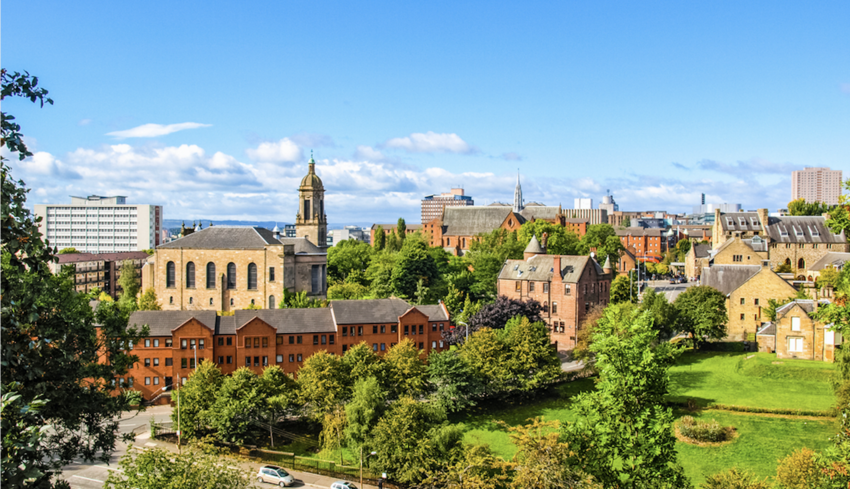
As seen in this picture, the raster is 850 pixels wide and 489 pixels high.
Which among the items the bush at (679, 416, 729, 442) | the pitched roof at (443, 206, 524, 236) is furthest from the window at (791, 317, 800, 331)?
the pitched roof at (443, 206, 524, 236)

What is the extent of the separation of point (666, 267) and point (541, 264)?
70.6m

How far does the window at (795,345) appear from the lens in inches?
2272

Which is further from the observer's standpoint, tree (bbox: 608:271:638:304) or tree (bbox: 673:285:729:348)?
tree (bbox: 608:271:638:304)

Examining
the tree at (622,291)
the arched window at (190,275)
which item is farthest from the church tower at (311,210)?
the tree at (622,291)

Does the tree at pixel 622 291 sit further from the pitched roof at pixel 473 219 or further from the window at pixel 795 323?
the pitched roof at pixel 473 219

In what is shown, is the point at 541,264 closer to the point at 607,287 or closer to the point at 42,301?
the point at 607,287

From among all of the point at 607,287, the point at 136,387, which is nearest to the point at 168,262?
the point at 136,387

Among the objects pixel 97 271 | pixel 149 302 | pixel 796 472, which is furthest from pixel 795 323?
pixel 97 271

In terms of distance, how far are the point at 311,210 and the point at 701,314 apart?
46.2 meters

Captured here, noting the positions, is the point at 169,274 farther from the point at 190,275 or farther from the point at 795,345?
the point at 795,345

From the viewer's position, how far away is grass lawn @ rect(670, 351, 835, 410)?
159 feet

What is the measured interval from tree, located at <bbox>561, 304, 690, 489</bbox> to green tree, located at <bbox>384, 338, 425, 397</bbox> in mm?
25892

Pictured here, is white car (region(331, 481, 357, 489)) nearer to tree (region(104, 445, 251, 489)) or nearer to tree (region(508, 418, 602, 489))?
tree (region(104, 445, 251, 489))

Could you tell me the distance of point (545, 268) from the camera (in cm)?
7662
